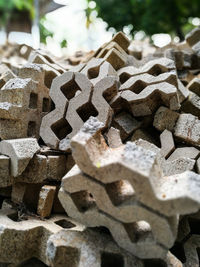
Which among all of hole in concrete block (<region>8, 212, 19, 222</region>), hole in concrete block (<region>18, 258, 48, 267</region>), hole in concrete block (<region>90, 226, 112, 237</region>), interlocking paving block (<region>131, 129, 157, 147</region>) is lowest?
hole in concrete block (<region>18, 258, 48, 267</region>)

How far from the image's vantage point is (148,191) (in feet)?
3.69

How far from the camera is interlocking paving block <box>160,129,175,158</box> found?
5.90ft

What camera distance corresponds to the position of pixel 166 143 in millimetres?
1833

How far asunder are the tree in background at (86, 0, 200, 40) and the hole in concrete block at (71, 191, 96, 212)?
8.94 meters

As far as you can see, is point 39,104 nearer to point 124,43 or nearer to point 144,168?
point 144,168

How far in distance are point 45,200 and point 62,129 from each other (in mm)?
493

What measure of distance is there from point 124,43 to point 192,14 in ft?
28.6

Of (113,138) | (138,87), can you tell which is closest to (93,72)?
(138,87)

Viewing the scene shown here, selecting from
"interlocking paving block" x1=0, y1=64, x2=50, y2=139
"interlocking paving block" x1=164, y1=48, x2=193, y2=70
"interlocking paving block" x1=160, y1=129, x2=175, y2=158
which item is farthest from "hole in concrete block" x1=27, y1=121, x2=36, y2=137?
→ "interlocking paving block" x1=164, y1=48, x2=193, y2=70

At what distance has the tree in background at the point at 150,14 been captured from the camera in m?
9.62

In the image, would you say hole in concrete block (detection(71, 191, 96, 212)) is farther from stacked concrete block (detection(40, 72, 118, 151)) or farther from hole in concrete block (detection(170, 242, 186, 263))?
hole in concrete block (detection(170, 242, 186, 263))

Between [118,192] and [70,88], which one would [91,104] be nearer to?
[70,88]

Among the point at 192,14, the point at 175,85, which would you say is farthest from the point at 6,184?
the point at 192,14

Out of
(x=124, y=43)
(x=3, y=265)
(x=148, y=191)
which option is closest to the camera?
(x=148, y=191)
